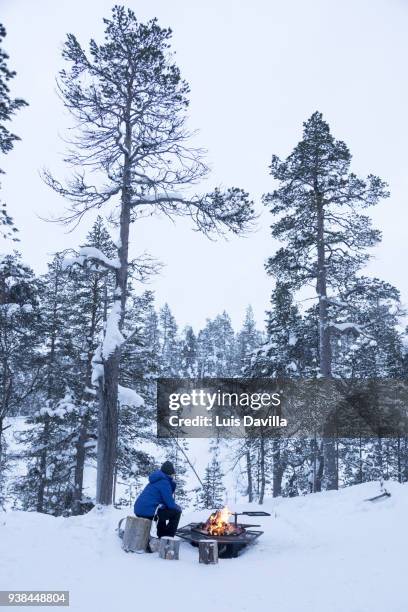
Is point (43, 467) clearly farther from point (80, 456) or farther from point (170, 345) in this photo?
point (170, 345)

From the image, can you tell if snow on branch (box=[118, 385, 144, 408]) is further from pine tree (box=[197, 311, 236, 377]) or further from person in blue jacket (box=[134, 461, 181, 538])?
pine tree (box=[197, 311, 236, 377])

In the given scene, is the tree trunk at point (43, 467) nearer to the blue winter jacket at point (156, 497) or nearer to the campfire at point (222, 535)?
the campfire at point (222, 535)

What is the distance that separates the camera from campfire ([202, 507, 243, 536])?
8625 millimetres

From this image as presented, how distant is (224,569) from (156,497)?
1.83 metres

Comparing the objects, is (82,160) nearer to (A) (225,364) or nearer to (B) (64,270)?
(B) (64,270)

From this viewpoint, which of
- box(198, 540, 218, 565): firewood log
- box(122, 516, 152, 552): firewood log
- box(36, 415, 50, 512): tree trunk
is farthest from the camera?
box(36, 415, 50, 512): tree trunk

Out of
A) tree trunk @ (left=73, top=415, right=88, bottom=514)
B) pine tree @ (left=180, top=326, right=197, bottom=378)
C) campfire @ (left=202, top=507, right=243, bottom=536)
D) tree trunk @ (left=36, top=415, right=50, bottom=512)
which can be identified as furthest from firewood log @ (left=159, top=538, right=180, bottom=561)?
pine tree @ (left=180, top=326, right=197, bottom=378)

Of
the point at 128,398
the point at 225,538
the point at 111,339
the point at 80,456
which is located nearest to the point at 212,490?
the point at 80,456

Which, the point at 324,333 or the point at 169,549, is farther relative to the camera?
the point at 324,333

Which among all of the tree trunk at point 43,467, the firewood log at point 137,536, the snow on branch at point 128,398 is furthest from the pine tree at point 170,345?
the firewood log at point 137,536

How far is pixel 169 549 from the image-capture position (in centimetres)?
755

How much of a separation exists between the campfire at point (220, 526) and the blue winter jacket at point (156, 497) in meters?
0.88

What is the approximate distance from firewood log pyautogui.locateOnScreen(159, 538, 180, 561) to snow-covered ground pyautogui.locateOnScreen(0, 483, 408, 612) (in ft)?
0.41

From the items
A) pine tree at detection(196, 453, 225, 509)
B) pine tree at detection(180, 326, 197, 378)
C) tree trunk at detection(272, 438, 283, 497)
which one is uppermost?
pine tree at detection(180, 326, 197, 378)
